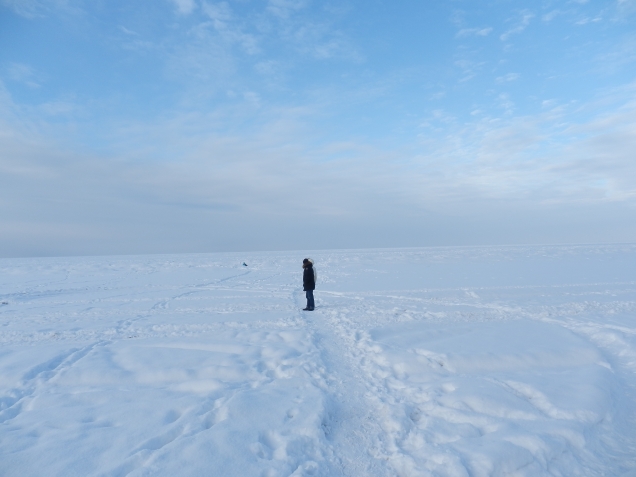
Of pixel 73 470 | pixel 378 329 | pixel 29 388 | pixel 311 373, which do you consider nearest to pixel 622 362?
pixel 378 329

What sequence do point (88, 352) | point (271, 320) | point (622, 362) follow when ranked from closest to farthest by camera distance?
1. point (622, 362)
2. point (88, 352)
3. point (271, 320)

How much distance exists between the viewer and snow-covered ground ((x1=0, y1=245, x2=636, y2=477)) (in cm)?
386

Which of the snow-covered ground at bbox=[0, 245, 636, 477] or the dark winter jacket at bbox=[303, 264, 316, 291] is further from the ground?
the dark winter jacket at bbox=[303, 264, 316, 291]

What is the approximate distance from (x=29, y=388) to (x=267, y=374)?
11.5ft

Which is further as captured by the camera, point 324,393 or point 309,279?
point 309,279

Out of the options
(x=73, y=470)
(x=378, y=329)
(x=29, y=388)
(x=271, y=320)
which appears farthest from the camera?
(x=271, y=320)

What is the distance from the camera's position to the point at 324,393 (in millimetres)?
5281

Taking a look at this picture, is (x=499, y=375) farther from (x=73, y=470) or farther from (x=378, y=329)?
(x=73, y=470)

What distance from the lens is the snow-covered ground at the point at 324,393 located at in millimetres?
3859

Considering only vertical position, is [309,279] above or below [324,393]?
above

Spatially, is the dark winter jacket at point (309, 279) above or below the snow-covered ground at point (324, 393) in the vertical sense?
above

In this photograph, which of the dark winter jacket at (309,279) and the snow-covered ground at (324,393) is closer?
the snow-covered ground at (324,393)

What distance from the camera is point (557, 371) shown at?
6.04m

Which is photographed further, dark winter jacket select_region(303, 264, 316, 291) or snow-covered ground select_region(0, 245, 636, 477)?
dark winter jacket select_region(303, 264, 316, 291)
